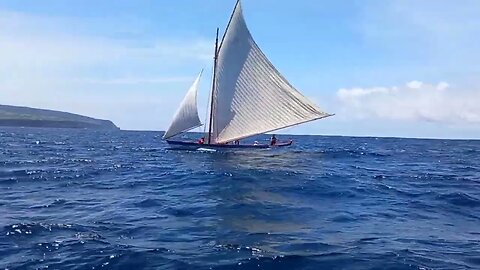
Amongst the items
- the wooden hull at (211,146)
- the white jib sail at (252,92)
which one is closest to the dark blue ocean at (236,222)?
the white jib sail at (252,92)

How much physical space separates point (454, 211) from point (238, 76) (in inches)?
1286

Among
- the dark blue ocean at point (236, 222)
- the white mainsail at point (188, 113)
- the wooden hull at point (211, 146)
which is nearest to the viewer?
the dark blue ocean at point (236, 222)

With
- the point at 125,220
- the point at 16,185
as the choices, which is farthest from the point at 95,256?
the point at 16,185

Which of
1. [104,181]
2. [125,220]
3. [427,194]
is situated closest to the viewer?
[125,220]

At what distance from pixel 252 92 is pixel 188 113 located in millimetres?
10994

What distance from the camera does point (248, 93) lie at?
1960 inches

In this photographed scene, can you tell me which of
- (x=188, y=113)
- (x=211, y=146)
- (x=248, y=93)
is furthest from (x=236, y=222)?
(x=188, y=113)

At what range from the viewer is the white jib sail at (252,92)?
48.9 meters

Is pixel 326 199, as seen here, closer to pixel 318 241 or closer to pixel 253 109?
pixel 318 241

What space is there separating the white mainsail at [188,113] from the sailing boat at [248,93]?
4771mm

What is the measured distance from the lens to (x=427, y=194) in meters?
25.0

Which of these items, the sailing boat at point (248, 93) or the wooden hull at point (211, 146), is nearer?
the sailing boat at point (248, 93)

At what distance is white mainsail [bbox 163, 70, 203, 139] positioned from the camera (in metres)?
57.7

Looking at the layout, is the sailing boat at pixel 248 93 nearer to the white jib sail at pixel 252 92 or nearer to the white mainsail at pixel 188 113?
the white jib sail at pixel 252 92
